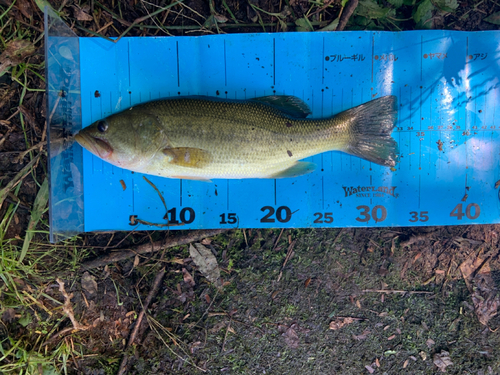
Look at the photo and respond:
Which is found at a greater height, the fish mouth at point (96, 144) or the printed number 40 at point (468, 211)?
the fish mouth at point (96, 144)

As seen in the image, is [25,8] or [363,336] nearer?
[25,8]

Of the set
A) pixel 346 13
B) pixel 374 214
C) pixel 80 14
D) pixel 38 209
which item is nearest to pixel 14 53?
pixel 80 14

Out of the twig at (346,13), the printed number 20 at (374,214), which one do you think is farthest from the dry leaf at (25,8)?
the printed number 20 at (374,214)

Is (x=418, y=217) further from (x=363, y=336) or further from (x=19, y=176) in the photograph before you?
(x=19, y=176)

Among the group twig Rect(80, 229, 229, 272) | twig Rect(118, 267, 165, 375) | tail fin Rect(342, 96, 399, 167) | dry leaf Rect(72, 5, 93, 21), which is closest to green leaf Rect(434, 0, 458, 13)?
tail fin Rect(342, 96, 399, 167)

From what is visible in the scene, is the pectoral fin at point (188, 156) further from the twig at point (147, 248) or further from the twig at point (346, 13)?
the twig at point (346, 13)
